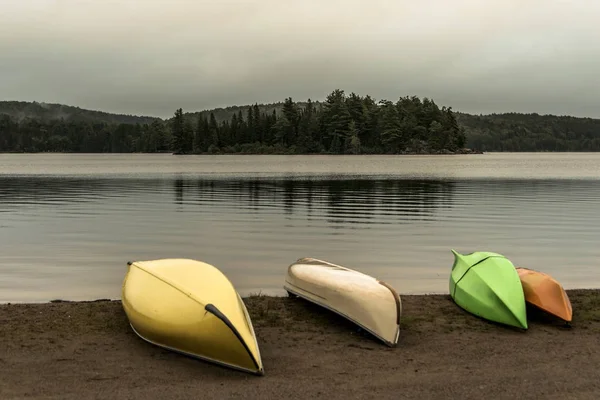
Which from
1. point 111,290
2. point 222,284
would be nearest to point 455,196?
point 111,290

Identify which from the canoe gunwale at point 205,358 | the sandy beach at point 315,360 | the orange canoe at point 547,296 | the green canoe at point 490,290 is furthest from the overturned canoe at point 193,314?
the orange canoe at point 547,296

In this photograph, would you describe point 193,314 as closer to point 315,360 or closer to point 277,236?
point 315,360

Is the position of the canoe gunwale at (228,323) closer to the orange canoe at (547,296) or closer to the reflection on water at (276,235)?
the orange canoe at (547,296)

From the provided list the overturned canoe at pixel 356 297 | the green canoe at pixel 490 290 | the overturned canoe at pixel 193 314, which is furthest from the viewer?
the green canoe at pixel 490 290

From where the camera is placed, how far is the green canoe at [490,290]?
9578mm

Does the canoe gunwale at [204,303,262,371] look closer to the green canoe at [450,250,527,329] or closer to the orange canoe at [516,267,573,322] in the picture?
the green canoe at [450,250,527,329]

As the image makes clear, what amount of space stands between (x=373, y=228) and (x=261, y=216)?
6.71 m

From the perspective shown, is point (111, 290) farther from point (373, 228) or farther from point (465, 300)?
point (373, 228)

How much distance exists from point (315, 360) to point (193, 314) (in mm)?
1728

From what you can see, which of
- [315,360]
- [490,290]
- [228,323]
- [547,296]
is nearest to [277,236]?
[490,290]

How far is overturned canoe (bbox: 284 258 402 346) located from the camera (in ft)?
29.0

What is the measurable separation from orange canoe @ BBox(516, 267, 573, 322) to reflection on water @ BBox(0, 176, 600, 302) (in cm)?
351

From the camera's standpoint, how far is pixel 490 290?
10031 mm

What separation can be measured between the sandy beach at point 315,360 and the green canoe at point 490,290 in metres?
0.21
